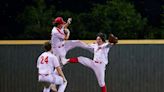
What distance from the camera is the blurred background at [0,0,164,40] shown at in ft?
72.7

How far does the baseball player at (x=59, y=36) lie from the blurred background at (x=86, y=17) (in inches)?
229

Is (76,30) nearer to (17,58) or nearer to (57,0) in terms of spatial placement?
(57,0)

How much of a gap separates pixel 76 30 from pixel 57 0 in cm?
156

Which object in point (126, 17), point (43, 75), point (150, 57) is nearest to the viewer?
point (43, 75)

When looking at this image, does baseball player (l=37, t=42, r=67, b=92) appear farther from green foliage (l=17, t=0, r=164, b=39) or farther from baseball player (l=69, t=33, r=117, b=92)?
green foliage (l=17, t=0, r=164, b=39)

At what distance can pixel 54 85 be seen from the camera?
15.8 metres

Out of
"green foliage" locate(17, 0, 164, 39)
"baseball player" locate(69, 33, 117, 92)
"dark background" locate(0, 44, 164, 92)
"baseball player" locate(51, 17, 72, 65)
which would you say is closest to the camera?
"baseball player" locate(51, 17, 72, 65)

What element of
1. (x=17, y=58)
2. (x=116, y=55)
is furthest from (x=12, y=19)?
(x=116, y=55)

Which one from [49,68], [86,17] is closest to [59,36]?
[49,68]

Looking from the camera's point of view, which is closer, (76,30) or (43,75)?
(43,75)

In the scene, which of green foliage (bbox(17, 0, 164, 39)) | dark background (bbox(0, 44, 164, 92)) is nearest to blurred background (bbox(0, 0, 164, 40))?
green foliage (bbox(17, 0, 164, 39))

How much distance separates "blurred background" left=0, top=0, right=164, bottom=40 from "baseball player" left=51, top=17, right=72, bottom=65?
229 inches

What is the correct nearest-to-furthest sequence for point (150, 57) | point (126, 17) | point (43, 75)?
point (43, 75), point (150, 57), point (126, 17)

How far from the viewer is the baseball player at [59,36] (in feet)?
51.4
